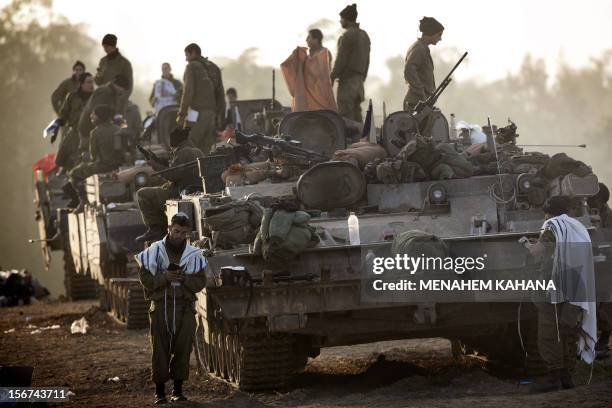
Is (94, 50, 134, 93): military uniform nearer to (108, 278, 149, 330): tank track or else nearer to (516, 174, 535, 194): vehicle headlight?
(108, 278, 149, 330): tank track

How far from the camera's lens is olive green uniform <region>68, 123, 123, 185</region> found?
20.3m

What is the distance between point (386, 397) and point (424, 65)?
5316 mm

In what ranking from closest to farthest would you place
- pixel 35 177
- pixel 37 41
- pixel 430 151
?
pixel 430 151 → pixel 35 177 → pixel 37 41

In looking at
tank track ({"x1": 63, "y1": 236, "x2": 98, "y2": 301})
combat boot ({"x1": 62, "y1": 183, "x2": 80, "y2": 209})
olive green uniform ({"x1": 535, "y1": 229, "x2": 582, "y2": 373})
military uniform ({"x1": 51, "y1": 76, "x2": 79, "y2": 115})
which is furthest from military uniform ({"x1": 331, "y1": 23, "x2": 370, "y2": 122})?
tank track ({"x1": 63, "y1": 236, "x2": 98, "y2": 301})

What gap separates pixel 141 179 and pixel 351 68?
2.94m

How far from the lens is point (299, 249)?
11.5 m

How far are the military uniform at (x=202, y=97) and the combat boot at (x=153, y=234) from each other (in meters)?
3.53

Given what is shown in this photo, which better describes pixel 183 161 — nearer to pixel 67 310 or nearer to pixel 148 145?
pixel 148 145

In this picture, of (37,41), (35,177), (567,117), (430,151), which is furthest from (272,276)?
(37,41)

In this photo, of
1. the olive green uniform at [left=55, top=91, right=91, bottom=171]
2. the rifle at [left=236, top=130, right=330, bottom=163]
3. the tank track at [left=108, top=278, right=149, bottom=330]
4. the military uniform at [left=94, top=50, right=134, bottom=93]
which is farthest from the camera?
the olive green uniform at [left=55, top=91, right=91, bottom=171]

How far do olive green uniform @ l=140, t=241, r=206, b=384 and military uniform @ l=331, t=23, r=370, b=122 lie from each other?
21.9 ft

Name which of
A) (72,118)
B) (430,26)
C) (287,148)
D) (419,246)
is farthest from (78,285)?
(419,246)

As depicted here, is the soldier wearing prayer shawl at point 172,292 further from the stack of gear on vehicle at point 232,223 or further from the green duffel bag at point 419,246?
the green duffel bag at point 419,246

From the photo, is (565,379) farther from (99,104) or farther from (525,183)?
(99,104)
